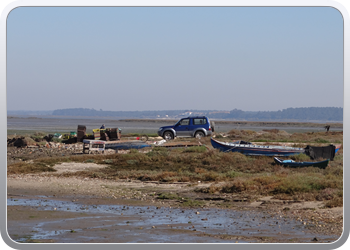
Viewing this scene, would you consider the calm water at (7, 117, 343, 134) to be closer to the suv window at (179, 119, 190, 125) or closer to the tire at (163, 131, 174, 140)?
the tire at (163, 131, 174, 140)

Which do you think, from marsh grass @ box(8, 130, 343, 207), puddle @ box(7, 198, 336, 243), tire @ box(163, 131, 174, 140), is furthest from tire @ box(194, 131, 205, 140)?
puddle @ box(7, 198, 336, 243)

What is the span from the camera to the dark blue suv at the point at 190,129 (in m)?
35.2

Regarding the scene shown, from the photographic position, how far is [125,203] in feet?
42.9

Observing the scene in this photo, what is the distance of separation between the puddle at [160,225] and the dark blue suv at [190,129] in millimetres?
22891

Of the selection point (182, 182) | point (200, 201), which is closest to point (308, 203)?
point (200, 201)

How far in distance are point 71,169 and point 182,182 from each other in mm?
6302

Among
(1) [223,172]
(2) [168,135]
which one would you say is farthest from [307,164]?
(2) [168,135]

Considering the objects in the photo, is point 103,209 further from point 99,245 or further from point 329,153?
point 329,153

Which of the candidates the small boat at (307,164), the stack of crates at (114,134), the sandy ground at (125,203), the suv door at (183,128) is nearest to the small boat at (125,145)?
the stack of crates at (114,134)

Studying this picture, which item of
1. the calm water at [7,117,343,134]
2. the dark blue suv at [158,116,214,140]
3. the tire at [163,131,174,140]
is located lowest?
the calm water at [7,117,343,134]

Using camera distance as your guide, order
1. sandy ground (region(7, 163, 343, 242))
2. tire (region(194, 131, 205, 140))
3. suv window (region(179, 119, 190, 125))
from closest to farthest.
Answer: sandy ground (region(7, 163, 343, 242))
tire (region(194, 131, 205, 140))
suv window (region(179, 119, 190, 125))

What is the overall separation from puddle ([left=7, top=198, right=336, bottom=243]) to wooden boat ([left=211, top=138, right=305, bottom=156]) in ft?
43.3

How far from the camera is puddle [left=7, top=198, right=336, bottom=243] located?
888 cm

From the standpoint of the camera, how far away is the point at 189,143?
30.6 m
